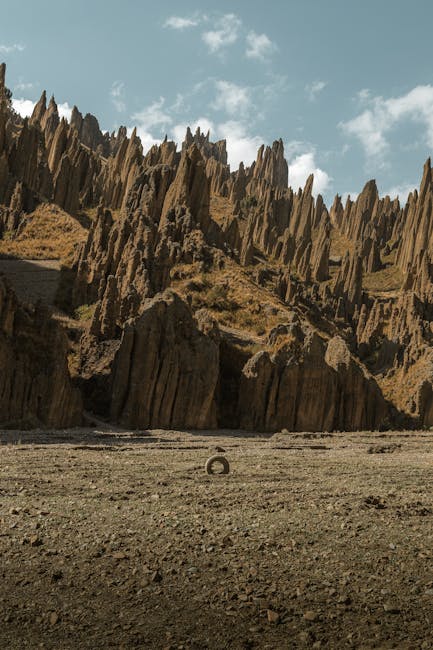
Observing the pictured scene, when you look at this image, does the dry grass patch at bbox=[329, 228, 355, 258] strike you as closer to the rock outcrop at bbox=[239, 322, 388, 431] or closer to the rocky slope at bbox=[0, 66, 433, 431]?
the rocky slope at bbox=[0, 66, 433, 431]

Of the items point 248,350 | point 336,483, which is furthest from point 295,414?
point 336,483

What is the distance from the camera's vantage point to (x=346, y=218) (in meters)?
149

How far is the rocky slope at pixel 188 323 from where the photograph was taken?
31.5m

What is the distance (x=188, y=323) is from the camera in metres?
33.7

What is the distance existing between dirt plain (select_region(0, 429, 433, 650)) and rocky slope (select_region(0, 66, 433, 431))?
13874 mm

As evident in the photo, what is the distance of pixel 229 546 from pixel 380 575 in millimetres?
2426

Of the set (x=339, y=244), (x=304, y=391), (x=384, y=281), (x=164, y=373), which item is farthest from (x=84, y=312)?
(x=339, y=244)

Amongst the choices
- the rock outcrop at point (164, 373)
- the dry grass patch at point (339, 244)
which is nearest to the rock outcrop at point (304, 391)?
the rock outcrop at point (164, 373)

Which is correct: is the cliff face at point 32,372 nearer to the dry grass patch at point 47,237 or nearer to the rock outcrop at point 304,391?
the rock outcrop at point 304,391

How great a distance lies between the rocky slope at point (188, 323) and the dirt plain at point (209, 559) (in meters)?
13.9

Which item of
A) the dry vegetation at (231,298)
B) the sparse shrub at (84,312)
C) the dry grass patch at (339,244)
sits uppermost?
the dry grass patch at (339,244)

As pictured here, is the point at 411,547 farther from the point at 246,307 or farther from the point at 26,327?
the point at 246,307

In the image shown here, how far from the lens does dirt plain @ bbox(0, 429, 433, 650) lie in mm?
7707

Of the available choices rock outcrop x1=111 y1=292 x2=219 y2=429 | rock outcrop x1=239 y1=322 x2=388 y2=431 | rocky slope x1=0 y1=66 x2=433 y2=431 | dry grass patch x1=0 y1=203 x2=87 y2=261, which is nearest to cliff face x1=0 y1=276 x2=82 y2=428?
rocky slope x1=0 y1=66 x2=433 y2=431
